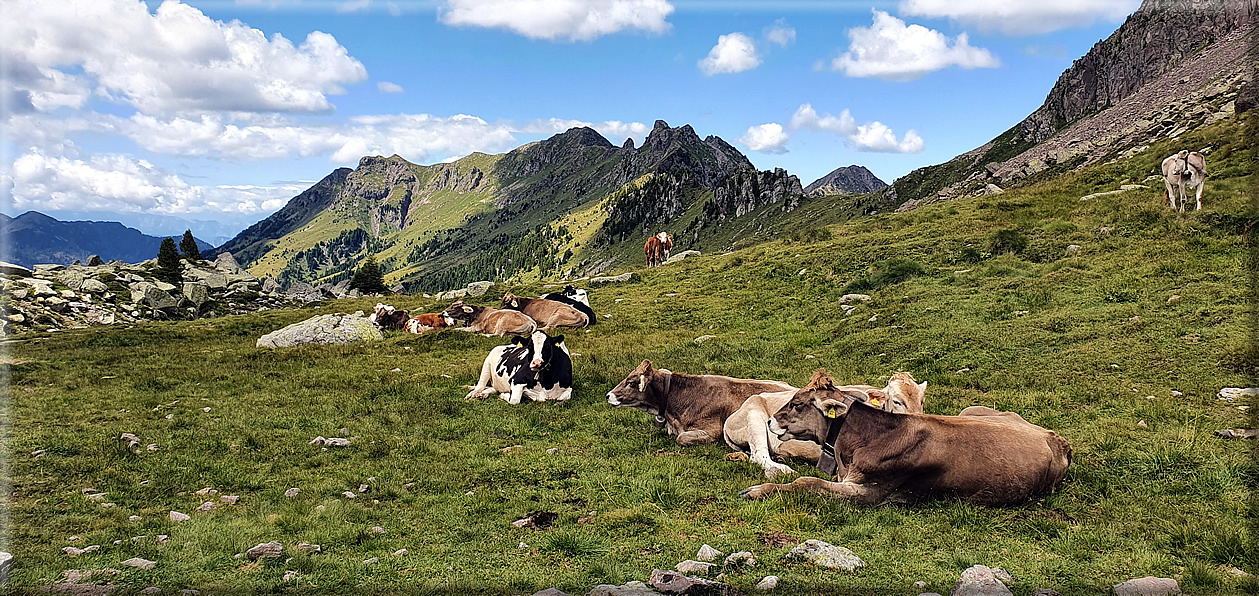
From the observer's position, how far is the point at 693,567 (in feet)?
21.3

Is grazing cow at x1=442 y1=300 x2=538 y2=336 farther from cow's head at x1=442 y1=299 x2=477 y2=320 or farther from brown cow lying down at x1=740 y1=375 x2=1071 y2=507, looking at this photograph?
brown cow lying down at x1=740 y1=375 x2=1071 y2=507

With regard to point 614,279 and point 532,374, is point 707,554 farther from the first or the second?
point 614,279

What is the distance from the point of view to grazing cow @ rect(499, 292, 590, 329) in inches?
973

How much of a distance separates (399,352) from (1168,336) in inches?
828

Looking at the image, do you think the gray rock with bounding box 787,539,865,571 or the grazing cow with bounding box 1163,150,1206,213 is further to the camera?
the grazing cow with bounding box 1163,150,1206,213

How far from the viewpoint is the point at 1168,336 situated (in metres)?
12.9

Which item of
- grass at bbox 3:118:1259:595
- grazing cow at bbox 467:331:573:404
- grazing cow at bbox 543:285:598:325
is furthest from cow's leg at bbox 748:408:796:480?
grazing cow at bbox 543:285:598:325

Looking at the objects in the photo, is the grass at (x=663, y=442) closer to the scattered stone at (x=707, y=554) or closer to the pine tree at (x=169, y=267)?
the scattered stone at (x=707, y=554)

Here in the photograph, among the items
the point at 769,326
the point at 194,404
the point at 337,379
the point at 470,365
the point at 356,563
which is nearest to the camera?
the point at 356,563

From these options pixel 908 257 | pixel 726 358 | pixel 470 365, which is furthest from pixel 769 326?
pixel 470 365

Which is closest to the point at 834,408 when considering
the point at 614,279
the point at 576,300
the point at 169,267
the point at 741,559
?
the point at 741,559

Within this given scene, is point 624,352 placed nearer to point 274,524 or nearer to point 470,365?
point 470,365

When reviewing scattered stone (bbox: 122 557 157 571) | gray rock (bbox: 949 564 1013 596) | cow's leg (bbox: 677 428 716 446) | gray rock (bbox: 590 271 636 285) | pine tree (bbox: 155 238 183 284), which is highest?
pine tree (bbox: 155 238 183 284)

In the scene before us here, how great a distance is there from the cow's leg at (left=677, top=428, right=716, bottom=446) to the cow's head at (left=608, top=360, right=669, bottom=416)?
60.6 inches
